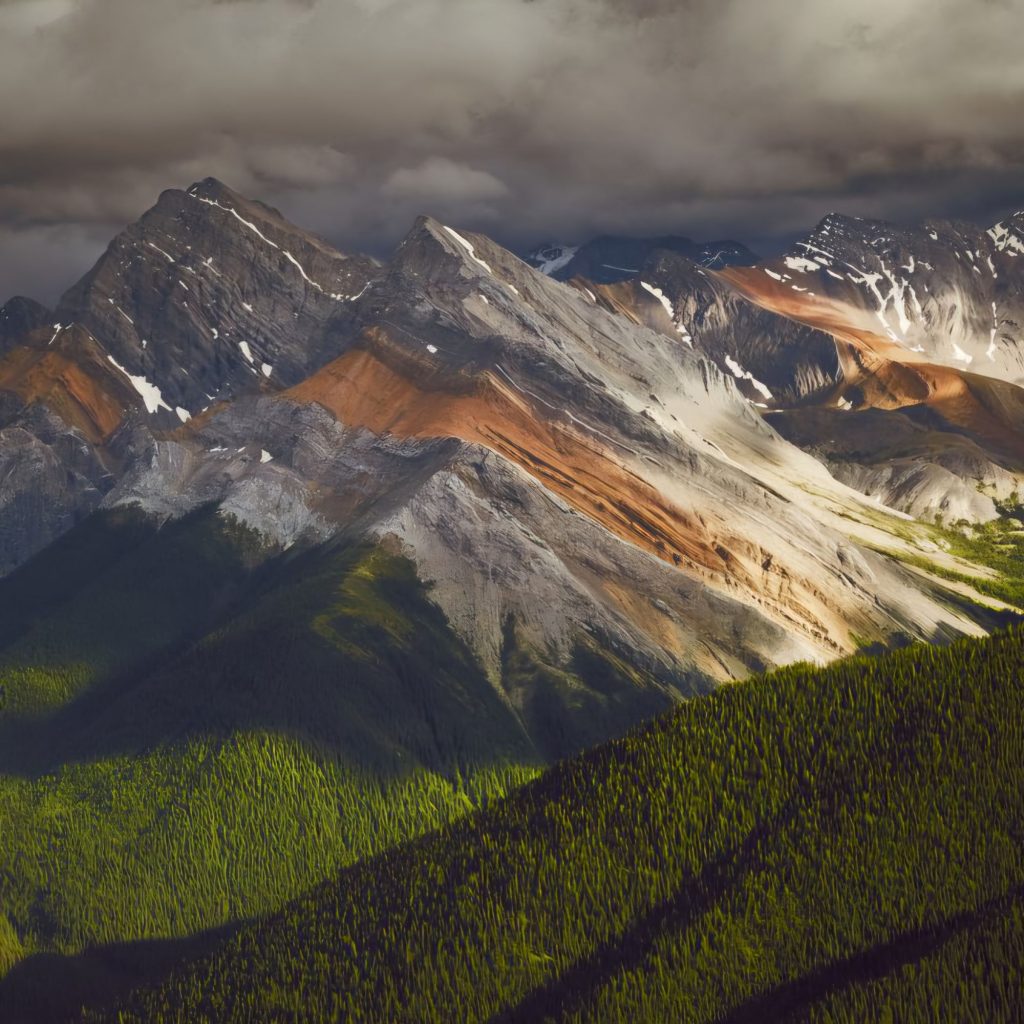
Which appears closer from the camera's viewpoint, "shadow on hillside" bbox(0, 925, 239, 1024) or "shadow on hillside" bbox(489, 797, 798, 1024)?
"shadow on hillside" bbox(489, 797, 798, 1024)

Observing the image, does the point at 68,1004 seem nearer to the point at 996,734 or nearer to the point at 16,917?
the point at 16,917

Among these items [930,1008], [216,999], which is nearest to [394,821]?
[216,999]

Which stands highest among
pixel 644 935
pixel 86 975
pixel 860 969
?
pixel 860 969

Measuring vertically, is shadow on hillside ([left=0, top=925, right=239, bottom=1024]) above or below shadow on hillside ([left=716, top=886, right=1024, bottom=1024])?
below

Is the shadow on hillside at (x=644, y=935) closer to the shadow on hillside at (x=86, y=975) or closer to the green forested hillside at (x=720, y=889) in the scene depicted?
the green forested hillside at (x=720, y=889)

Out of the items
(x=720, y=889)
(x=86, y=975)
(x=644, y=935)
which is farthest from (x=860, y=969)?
(x=86, y=975)

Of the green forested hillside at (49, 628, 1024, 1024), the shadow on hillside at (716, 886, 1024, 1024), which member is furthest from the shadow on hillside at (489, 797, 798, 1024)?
the shadow on hillside at (716, 886, 1024, 1024)

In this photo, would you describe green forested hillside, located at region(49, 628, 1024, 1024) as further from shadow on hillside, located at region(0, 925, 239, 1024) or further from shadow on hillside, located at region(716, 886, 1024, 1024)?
shadow on hillside, located at region(0, 925, 239, 1024)

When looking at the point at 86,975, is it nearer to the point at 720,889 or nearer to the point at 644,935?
A: the point at 644,935
